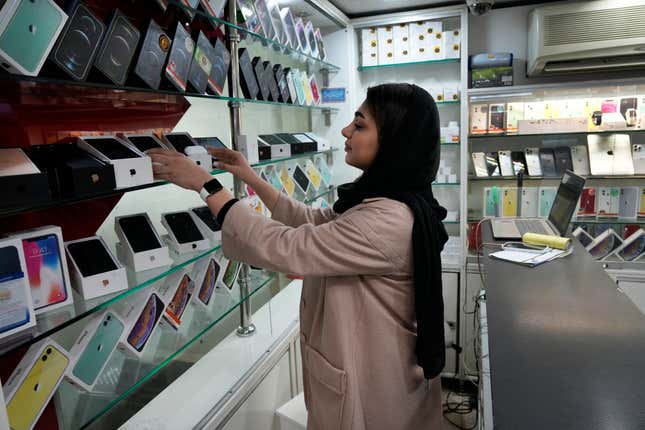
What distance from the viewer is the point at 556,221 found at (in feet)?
8.44

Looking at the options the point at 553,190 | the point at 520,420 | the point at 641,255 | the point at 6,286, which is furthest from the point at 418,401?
the point at 641,255

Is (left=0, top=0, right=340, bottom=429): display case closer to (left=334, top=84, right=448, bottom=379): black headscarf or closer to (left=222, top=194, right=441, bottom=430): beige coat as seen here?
(left=222, top=194, right=441, bottom=430): beige coat

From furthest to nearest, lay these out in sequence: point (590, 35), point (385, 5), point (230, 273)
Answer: point (385, 5) < point (590, 35) < point (230, 273)

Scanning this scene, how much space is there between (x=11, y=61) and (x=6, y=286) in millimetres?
448

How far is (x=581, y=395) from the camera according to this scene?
1.08 metres

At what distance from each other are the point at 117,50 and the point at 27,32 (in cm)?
25

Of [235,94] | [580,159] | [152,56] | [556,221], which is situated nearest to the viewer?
[152,56]

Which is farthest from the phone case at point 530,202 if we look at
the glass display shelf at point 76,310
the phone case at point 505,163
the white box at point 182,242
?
the glass display shelf at point 76,310

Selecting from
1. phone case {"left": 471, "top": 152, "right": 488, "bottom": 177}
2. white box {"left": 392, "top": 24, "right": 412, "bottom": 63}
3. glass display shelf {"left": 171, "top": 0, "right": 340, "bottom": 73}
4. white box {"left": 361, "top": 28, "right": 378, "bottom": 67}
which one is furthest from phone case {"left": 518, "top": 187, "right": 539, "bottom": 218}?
glass display shelf {"left": 171, "top": 0, "right": 340, "bottom": 73}

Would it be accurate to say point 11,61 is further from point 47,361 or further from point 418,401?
point 418,401

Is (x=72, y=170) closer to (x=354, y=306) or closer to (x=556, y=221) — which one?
(x=354, y=306)

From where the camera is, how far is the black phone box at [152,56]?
3.91ft

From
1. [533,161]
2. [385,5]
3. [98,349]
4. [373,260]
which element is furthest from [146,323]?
[533,161]

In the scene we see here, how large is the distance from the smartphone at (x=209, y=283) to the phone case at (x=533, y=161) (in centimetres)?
247
